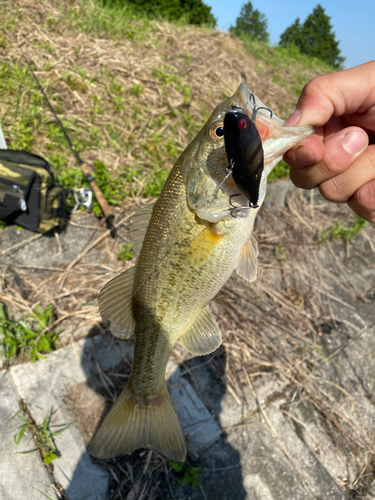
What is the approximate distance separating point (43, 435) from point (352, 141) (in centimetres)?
294

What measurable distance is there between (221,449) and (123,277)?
1893 mm

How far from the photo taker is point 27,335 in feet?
9.60

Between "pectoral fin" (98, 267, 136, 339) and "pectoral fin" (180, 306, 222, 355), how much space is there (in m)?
0.35

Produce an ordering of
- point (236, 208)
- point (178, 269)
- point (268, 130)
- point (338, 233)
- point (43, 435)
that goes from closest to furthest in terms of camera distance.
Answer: point (268, 130), point (236, 208), point (178, 269), point (43, 435), point (338, 233)

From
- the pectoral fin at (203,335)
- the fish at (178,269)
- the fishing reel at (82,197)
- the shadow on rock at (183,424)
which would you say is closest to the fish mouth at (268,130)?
the fish at (178,269)

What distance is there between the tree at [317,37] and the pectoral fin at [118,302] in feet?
208

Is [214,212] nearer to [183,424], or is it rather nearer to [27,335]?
[183,424]

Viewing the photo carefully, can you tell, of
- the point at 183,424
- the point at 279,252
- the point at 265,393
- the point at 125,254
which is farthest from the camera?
the point at 279,252

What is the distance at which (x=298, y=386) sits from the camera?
3.33 meters

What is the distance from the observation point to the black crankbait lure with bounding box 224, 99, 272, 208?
1.24 meters

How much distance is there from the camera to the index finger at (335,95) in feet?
6.09

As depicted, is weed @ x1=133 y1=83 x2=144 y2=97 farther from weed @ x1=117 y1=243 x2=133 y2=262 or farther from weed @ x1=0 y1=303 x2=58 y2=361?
weed @ x1=0 y1=303 x2=58 y2=361

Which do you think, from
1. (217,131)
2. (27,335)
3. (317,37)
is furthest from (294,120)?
(317,37)

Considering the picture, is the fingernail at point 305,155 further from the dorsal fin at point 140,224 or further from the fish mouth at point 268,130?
the dorsal fin at point 140,224
